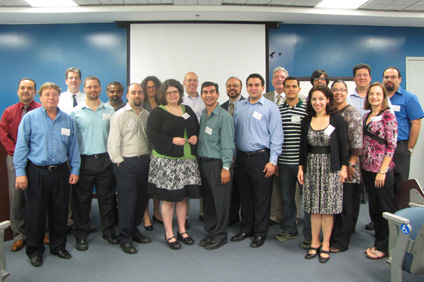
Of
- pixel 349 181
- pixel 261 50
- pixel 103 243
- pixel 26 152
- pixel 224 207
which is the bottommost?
pixel 103 243

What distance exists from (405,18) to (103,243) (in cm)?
599

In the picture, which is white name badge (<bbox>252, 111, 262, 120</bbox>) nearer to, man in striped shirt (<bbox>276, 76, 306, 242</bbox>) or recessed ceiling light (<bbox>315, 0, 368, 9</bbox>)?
man in striped shirt (<bbox>276, 76, 306, 242</bbox>)

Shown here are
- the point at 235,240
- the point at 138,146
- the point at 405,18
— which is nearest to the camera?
the point at 138,146

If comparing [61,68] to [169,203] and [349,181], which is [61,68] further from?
[349,181]

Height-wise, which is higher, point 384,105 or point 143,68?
point 143,68

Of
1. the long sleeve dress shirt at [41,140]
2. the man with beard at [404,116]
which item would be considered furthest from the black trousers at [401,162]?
the long sleeve dress shirt at [41,140]

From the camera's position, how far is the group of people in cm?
254

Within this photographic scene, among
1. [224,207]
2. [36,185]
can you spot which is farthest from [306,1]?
[36,185]

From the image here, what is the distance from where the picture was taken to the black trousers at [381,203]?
2584 mm

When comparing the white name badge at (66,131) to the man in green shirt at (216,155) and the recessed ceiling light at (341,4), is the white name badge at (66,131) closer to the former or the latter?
the man in green shirt at (216,155)

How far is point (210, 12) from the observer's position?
15.4 feet

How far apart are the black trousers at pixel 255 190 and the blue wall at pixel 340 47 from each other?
286 centimetres

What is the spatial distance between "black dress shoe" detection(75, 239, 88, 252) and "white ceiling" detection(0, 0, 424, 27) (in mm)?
3482

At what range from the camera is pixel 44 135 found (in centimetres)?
254
